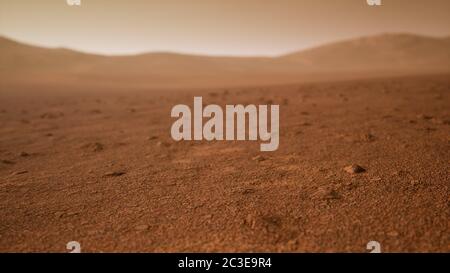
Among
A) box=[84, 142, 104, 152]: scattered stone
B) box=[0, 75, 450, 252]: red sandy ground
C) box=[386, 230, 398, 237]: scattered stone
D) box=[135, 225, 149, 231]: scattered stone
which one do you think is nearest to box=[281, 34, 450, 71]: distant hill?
box=[0, 75, 450, 252]: red sandy ground

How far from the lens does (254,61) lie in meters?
85.4

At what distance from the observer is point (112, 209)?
2.96 m

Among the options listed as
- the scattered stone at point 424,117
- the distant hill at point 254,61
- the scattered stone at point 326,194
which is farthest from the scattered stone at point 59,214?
the distant hill at point 254,61

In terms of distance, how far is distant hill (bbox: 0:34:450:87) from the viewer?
53469 millimetres

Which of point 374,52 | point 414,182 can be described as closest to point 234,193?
point 414,182

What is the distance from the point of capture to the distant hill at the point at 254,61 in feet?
175

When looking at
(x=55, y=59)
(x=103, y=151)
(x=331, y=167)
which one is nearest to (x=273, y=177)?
(x=331, y=167)

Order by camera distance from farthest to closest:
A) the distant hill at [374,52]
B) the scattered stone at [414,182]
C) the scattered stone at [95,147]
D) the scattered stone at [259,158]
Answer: the distant hill at [374,52]
the scattered stone at [95,147]
the scattered stone at [259,158]
the scattered stone at [414,182]

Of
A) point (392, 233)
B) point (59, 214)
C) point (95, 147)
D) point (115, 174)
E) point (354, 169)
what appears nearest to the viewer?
point (392, 233)

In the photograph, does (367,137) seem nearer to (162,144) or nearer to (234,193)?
(234,193)

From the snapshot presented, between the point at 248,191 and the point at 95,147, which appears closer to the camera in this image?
the point at 248,191

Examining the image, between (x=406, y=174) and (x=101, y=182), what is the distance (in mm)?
3636

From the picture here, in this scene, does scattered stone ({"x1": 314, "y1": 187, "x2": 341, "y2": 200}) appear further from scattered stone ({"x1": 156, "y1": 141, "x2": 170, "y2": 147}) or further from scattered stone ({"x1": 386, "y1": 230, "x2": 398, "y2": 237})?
scattered stone ({"x1": 156, "y1": 141, "x2": 170, "y2": 147})

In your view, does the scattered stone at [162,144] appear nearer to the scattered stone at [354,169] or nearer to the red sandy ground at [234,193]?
the red sandy ground at [234,193]
